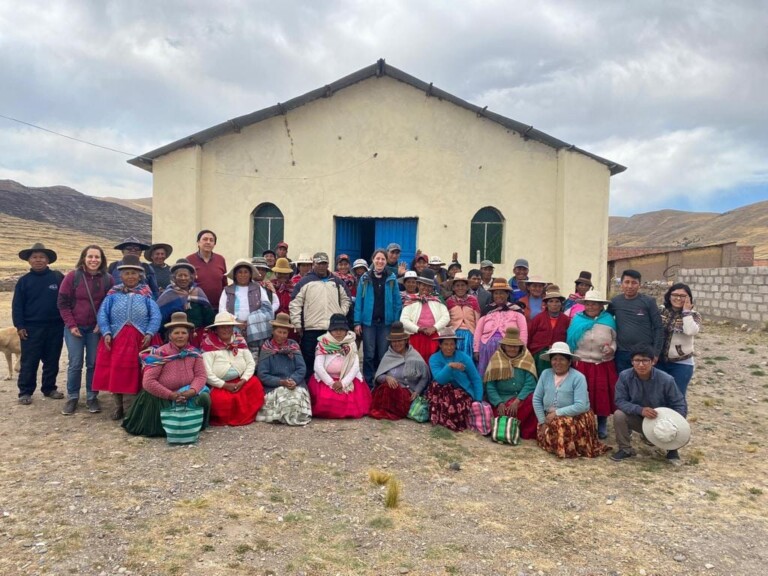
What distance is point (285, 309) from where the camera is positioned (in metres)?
6.52

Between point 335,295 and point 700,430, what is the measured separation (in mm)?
4418

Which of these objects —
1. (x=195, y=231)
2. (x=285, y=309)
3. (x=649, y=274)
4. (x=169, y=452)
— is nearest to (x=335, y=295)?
(x=285, y=309)

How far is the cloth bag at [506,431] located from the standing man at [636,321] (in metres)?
1.19

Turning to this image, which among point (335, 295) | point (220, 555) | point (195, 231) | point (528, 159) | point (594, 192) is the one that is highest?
point (528, 159)

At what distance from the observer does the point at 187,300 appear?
18.0 ft

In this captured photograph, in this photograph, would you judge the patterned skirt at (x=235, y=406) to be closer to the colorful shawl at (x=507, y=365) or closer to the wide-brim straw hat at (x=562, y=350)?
the colorful shawl at (x=507, y=365)

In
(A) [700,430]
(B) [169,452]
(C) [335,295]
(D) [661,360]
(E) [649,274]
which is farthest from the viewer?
(E) [649,274]

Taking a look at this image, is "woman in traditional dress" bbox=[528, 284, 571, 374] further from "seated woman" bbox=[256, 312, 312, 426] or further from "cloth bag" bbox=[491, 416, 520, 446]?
"seated woman" bbox=[256, 312, 312, 426]

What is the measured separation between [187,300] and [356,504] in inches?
116

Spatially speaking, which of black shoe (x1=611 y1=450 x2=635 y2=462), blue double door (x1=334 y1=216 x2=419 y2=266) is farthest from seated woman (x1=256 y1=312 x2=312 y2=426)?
blue double door (x1=334 y1=216 x2=419 y2=266)

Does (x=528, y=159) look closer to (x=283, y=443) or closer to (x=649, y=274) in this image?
(x=283, y=443)

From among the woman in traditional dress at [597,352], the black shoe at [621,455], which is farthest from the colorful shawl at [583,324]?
→ the black shoe at [621,455]

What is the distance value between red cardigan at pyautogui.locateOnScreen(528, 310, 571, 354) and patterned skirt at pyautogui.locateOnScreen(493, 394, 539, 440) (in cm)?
65

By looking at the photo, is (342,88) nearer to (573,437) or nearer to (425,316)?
(425,316)
